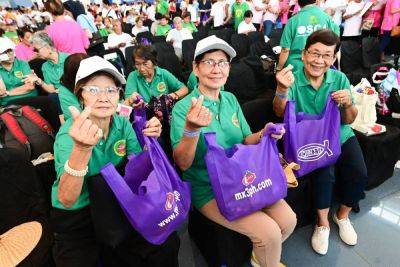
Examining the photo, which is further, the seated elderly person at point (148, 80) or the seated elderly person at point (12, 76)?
the seated elderly person at point (12, 76)

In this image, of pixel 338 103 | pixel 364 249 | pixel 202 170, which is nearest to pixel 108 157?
pixel 202 170

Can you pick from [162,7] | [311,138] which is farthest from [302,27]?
[162,7]

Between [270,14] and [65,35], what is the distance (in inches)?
201

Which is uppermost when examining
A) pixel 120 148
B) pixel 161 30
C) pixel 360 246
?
pixel 161 30

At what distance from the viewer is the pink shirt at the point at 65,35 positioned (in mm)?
3057

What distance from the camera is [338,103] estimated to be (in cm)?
168

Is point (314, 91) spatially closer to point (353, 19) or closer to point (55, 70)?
point (55, 70)

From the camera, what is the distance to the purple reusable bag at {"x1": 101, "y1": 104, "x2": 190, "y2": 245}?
42.5 inches

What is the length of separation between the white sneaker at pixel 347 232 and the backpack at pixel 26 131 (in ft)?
6.99

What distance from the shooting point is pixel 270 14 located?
6656 millimetres

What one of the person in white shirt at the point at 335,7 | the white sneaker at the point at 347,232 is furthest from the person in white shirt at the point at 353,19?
the white sneaker at the point at 347,232

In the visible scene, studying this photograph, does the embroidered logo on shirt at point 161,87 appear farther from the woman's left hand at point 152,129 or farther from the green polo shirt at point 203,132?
the woman's left hand at point 152,129

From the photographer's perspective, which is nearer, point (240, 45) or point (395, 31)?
point (395, 31)

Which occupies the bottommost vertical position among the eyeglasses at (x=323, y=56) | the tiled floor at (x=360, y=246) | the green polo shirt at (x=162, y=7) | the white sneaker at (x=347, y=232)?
the tiled floor at (x=360, y=246)
